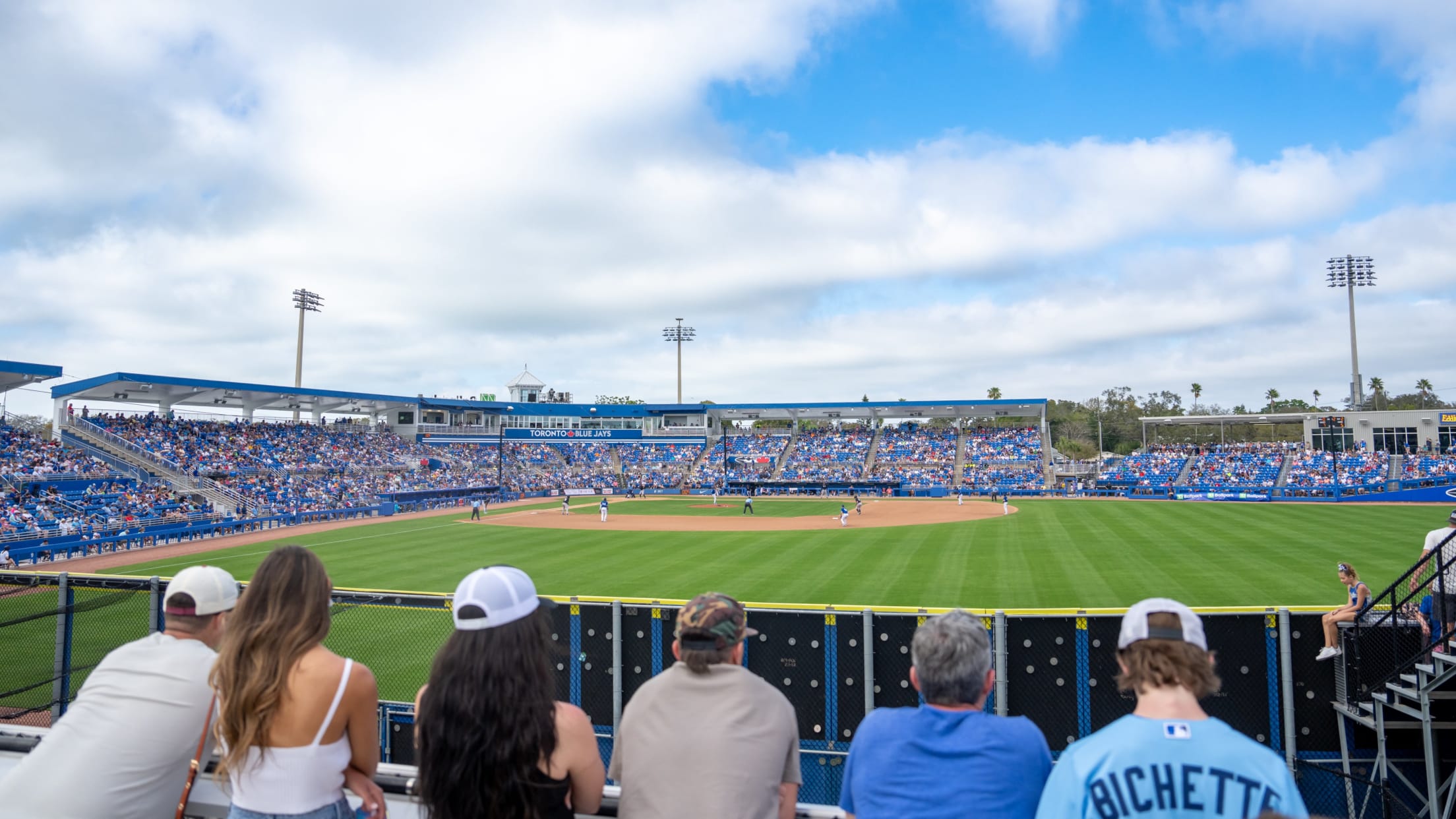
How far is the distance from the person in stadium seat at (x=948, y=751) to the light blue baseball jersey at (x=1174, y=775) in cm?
23

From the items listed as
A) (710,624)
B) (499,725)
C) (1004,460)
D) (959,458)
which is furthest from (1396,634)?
(959,458)

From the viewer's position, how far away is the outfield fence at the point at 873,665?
6988 mm

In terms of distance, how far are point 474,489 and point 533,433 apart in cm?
1915

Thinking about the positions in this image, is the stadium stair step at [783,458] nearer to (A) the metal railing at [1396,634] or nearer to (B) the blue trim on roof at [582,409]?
(B) the blue trim on roof at [582,409]

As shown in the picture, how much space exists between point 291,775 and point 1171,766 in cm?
295

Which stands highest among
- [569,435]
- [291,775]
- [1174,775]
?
[569,435]

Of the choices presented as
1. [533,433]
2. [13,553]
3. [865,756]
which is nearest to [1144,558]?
[865,756]

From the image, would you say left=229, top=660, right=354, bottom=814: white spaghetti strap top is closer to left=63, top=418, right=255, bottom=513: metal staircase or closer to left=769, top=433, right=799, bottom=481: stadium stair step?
left=63, top=418, right=255, bottom=513: metal staircase

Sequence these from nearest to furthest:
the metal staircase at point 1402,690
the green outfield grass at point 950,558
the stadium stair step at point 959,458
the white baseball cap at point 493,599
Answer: the white baseball cap at point 493,599
the metal staircase at point 1402,690
the green outfield grass at point 950,558
the stadium stair step at point 959,458

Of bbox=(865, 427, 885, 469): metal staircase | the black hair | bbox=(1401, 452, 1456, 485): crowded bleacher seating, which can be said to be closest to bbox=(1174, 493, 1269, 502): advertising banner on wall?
bbox=(1401, 452, 1456, 485): crowded bleacher seating

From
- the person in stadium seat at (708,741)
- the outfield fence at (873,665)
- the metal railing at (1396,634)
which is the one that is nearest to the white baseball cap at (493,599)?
the person in stadium seat at (708,741)

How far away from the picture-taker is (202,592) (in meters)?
3.17

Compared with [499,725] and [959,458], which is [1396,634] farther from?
[959,458]

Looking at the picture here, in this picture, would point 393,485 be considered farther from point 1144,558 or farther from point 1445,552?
point 1445,552
